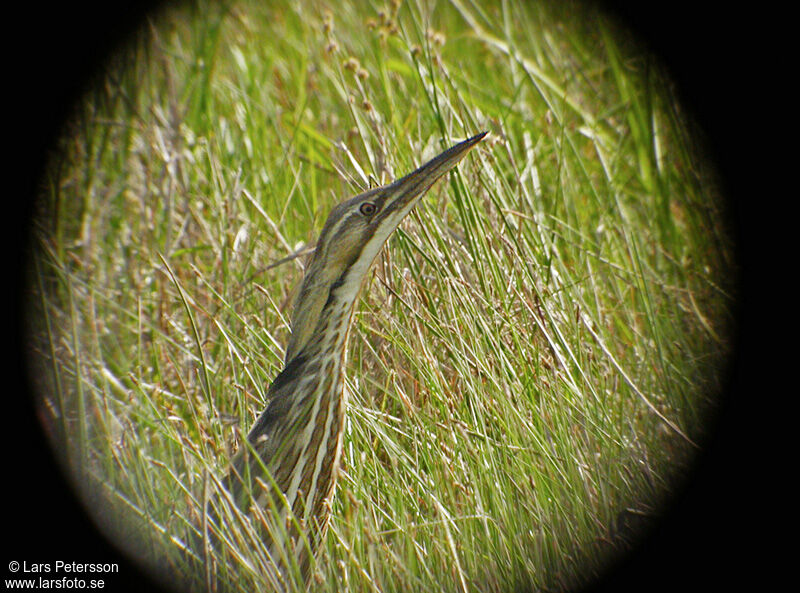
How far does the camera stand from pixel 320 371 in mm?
2092

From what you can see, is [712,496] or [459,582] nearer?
[459,582]

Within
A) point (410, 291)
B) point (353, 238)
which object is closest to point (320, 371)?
point (353, 238)

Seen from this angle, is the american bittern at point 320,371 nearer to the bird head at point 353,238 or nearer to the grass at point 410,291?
the bird head at point 353,238

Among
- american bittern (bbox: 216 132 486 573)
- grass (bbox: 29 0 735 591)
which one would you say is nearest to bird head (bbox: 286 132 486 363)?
american bittern (bbox: 216 132 486 573)

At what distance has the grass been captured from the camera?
2.18m

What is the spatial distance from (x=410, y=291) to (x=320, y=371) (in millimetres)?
547

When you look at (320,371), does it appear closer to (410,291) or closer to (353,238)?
(353,238)

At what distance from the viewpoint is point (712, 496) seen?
2.52 m

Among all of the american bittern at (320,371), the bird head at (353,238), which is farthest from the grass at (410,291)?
the bird head at (353,238)

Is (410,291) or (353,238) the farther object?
(410,291)

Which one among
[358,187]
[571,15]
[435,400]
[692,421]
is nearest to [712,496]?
[692,421]

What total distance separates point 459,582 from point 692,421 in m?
0.90

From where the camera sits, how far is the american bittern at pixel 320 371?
2.09m

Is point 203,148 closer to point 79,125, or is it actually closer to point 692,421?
point 79,125
